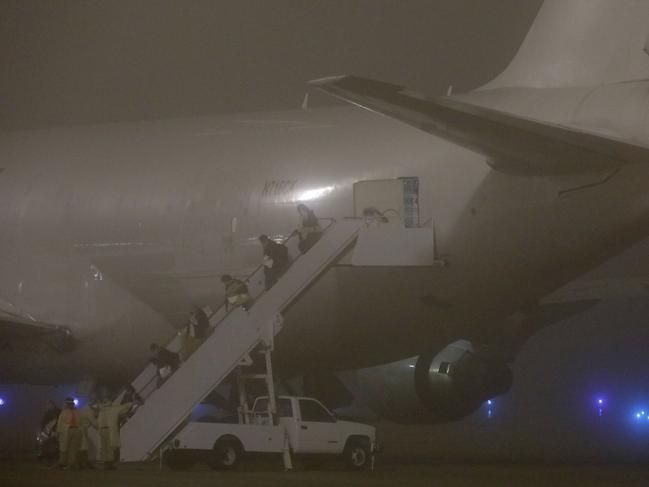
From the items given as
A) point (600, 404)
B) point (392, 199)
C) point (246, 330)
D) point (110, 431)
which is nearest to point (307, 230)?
point (392, 199)

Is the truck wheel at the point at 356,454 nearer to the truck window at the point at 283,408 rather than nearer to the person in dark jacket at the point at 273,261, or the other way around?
the truck window at the point at 283,408

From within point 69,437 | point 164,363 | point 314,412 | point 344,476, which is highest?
point 164,363

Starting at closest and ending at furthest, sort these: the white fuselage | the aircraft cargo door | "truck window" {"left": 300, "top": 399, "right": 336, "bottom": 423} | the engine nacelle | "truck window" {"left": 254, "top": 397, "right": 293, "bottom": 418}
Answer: the white fuselage < "truck window" {"left": 254, "top": 397, "right": 293, "bottom": 418} < "truck window" {"left": 300, "top": 399, "right": 336, "bottom": 423} < the aircraft cargo door < the engine nacelle

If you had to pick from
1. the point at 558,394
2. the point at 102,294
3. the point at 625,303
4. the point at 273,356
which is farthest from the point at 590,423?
the point at 102,294

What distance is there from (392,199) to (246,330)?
346 centimetres

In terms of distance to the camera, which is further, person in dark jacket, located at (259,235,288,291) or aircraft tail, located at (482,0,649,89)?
person in dark jacket, located at (259,235,288,291)

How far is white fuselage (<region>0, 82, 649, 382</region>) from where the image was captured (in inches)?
755

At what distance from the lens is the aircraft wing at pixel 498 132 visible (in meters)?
15.7

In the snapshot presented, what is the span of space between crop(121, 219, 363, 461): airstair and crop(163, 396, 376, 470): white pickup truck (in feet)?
1.54

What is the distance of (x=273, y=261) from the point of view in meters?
20.4

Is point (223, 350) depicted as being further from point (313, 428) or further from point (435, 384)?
point (435, 384)

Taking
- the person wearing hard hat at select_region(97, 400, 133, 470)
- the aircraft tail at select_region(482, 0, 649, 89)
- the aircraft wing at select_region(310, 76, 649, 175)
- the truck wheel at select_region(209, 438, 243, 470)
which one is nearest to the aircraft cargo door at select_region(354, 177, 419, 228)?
the aircraft wing at select_region(310, 76, 649, 175)

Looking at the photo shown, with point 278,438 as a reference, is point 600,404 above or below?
above

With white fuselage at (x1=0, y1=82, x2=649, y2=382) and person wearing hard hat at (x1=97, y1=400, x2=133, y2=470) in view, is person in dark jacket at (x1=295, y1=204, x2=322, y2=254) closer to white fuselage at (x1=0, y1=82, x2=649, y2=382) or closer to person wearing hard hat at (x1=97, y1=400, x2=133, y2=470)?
white fuselage at (x1=0, y1=82, x2=649, y2=382)
